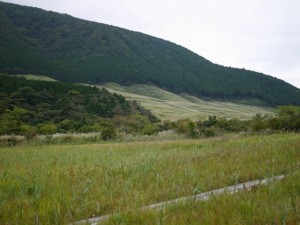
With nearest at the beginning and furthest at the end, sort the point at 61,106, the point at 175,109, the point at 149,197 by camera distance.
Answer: the point at 149,197
the point at 61,106
the point at 175,109

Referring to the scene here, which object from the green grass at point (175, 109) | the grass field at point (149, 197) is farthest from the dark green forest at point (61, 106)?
the grass field at point (149, 197)

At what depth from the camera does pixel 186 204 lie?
4.87 m

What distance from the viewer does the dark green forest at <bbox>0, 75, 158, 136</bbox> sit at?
2371 inches

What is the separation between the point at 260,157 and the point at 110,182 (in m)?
4.85

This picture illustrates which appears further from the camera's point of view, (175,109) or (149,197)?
(175,109)

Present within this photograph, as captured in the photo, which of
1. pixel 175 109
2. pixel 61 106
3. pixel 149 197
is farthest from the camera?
pixel 175 109

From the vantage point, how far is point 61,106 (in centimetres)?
7056

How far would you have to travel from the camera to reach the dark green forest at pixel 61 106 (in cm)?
6022

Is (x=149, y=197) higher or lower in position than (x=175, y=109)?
higher

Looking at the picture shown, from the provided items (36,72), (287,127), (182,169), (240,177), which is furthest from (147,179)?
(36,72)

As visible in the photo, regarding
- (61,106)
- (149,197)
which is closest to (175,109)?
(61,106)

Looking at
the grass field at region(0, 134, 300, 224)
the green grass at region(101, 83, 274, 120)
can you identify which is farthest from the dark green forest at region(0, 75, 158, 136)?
the grass field at region(0, 134, 300, 224)

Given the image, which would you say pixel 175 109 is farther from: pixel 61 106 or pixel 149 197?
pixel 149 197

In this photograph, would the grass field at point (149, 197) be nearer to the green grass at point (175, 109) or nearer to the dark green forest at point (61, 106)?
the dark green forest at point (61, 106)
